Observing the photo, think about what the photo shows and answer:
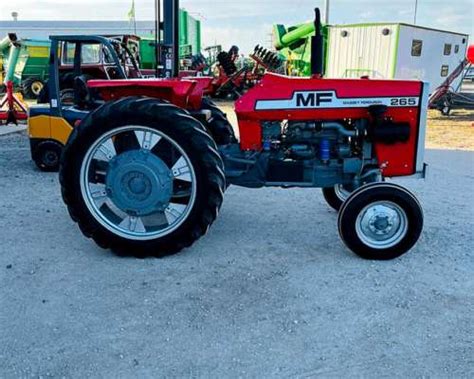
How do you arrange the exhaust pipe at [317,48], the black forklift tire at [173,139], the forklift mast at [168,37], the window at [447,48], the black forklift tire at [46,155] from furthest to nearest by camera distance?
the window at [447,48]
the black forklift tire at [46,155]
the forklift mast at [168,37]
the exhaust pipe at [317,48]
the black forklift tire at [173,139]

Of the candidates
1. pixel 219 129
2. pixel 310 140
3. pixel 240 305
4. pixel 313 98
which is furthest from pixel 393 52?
pixel 240 305

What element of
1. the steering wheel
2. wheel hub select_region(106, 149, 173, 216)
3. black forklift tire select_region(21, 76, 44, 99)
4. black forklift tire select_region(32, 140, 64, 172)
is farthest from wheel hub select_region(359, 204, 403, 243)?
black forklift tire select_region(21, 76, 44, 99)

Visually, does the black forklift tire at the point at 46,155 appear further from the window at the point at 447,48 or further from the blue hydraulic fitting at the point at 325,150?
the window at the point at 447,48

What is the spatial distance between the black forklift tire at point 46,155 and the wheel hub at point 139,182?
3.45 meters

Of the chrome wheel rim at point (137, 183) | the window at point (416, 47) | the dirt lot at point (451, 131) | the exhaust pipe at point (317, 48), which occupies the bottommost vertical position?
the dirt lot at point (451, 131)

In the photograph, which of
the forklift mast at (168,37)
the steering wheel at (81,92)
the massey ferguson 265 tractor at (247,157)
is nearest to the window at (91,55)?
the steering wheel at (81,92)

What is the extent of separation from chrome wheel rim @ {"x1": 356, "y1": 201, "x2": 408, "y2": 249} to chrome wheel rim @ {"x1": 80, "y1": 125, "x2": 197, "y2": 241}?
127cm

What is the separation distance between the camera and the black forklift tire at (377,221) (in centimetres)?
369

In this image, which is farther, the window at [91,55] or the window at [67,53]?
the window at [67,53]

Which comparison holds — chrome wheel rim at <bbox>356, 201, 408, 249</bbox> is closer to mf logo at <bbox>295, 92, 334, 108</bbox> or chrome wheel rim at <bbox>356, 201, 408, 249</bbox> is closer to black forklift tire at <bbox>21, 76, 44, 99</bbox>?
mf logo at <bbox>295, 92, 334, 108</bbox>

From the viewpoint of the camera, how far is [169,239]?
3.75m

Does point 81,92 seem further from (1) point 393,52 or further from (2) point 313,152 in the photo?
(1) point 393,52

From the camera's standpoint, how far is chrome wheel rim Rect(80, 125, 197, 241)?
12.3 ft

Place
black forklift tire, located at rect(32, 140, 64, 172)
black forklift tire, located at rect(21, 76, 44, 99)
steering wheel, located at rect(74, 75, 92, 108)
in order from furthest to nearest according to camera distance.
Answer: black forklift tire, located at rect(21, 76, 44, 99), black forklift tire, located at rect(32, 140, 64, 172), steering wheel, located at rect(74, 75, 92, 108)
